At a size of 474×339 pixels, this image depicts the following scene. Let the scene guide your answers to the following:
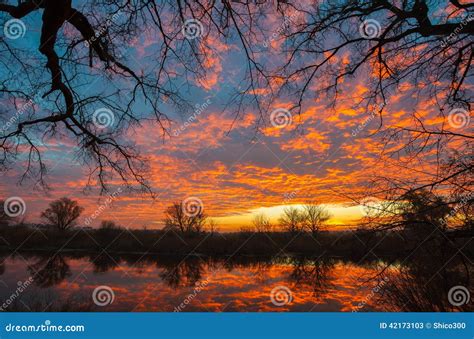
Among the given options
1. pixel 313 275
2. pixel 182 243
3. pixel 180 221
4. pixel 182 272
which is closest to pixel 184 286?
pixel 182 272

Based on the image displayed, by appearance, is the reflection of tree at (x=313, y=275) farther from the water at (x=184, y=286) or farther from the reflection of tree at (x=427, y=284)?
the reflection of tree at (x=427, y=284)

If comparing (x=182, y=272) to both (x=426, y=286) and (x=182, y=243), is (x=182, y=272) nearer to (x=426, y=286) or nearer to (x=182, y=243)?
(x=182, y=243)

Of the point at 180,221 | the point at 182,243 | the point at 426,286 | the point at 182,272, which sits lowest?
the point at 426,286

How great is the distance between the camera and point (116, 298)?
11.5 m

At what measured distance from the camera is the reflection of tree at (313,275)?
1419 cm

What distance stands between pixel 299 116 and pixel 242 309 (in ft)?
28.3

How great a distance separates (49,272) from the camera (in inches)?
630

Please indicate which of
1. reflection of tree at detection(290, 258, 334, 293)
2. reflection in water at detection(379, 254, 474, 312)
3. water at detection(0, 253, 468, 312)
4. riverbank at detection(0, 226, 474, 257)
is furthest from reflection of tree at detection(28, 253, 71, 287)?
reflection in water at detection(379, 254, 474, 312)

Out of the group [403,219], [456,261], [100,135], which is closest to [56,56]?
[100,135]

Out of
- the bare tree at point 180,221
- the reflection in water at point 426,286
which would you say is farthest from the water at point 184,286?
the bare tree at point 180,221

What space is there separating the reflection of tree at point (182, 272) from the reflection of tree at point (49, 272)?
479cm

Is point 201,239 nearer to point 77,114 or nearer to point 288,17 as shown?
point 77,114

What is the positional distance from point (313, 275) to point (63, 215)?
33.0 metres

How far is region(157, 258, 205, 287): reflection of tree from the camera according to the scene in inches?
580
